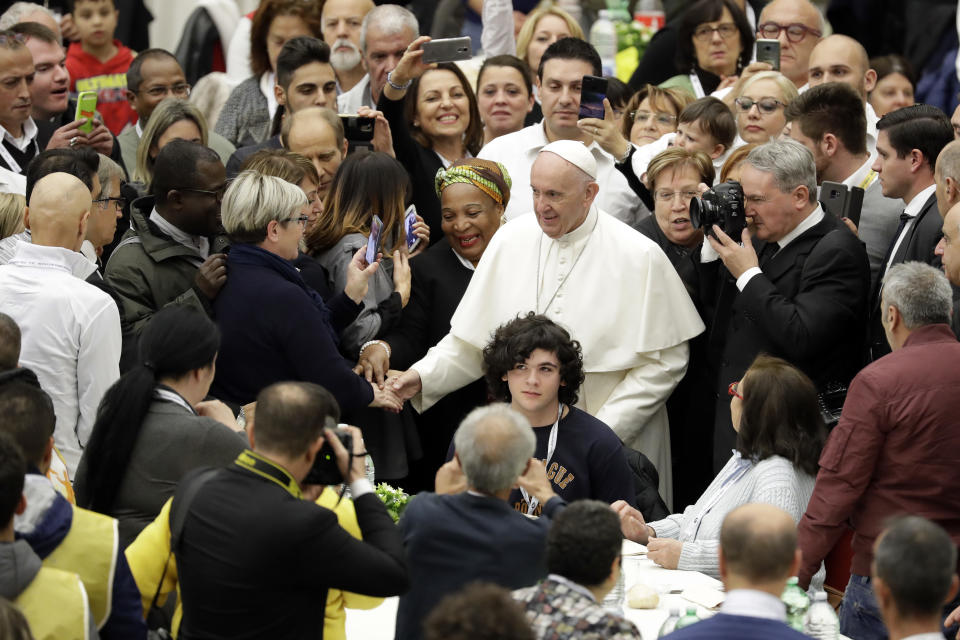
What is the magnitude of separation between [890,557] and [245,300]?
8.48 ft

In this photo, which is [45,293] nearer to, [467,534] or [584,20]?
[467,534]

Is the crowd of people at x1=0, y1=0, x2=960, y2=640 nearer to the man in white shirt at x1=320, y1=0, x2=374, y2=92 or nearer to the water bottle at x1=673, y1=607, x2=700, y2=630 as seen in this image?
the man in white shirt at x1=320, y1=0, x2=374, y2=92

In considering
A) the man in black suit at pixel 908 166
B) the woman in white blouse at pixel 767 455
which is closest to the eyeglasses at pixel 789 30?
the man in black suit at pixel 908 166

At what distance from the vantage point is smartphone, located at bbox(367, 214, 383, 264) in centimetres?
569

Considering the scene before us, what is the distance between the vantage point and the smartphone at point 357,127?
667cm

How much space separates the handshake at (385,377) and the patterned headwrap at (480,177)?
32.0 inches

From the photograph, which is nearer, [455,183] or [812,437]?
[812,437]

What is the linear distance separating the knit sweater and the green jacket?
207 cm

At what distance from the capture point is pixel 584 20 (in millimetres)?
10211

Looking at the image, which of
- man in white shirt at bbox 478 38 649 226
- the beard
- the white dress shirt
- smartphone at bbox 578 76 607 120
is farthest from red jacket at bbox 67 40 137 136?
the white dress shirt

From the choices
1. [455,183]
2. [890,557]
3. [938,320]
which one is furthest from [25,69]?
[890,557]

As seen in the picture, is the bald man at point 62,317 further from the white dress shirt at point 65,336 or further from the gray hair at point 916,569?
the gray hair at point 916,569

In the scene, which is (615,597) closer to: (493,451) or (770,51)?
(493,451)

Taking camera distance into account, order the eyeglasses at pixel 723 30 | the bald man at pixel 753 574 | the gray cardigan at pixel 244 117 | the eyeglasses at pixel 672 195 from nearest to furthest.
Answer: the bald man at pixel 753 574 < the eyeglasses at pixel 672 195 < the gray cardigan at pixel 244 117 < the eyeglasses at pixel 723 30
